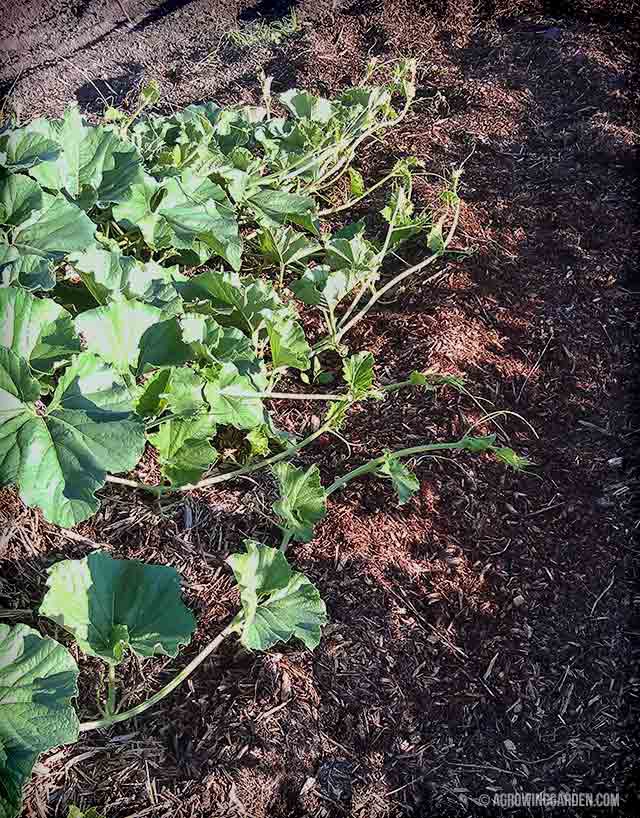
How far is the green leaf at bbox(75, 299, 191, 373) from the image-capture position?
1.99 metres

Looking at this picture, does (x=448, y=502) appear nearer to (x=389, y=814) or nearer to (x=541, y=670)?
(x=541, y=670)

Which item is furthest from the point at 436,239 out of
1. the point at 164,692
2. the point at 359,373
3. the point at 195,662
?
the point at 164,692

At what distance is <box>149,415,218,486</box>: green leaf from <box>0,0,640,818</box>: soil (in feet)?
0.56

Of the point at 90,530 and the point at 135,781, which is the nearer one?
the point at 135,781

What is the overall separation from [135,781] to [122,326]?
1163 millimetres

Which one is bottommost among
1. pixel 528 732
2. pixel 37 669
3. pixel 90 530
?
pixel 528 732

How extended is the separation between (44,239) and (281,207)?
3.47 feet

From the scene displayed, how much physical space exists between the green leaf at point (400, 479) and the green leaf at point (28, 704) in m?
1.00

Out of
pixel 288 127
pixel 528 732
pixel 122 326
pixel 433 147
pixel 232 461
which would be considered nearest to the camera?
pixel 528 732

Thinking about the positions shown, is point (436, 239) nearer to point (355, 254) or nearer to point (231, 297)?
point (355, 254)

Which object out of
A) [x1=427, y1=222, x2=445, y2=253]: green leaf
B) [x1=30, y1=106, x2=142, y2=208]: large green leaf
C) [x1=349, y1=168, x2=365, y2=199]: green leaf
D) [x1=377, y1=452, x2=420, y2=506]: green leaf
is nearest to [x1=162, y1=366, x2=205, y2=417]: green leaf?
[x1=377, y1=452, x2=420, y2=506]: green leaf

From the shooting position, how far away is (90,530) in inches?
83.7

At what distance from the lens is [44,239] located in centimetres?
222

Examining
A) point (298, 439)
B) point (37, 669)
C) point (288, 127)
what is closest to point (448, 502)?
point (298, 439)
